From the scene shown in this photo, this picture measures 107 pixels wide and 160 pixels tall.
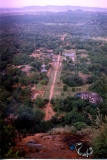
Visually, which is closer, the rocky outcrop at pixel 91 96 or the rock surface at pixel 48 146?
the rock surface at pixel 48 146

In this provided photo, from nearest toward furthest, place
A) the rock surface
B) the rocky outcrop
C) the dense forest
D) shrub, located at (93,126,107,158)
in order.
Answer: shrub, located at (93,126,107,158)
the rock surface
the dense forest
the rocky outcrop

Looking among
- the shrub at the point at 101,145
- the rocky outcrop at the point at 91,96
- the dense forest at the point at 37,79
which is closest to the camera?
the shrub at the point at 101,145

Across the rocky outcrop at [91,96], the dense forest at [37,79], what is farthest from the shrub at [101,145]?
the rocky outcrop at [91,96]

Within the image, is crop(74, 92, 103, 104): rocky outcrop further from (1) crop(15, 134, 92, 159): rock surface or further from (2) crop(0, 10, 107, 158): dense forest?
(1) crop(15, 134, 92, 159): rock surface

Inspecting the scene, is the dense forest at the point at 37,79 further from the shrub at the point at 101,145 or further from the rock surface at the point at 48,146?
the shrub at the point at 101,145

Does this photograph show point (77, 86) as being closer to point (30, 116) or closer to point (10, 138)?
point (30, 116)

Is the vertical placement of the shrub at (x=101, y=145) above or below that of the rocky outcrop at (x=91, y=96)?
above

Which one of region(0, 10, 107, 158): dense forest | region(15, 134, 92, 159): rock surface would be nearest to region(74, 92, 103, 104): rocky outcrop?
region(0, 10, 107, 158): dense forest

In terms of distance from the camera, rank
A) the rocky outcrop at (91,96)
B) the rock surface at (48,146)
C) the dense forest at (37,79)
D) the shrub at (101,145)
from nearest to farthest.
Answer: the shrub at (101,145), the rock surface at (48,146), the dense forest at (37,79), the rocky outcrop at (91,96)
